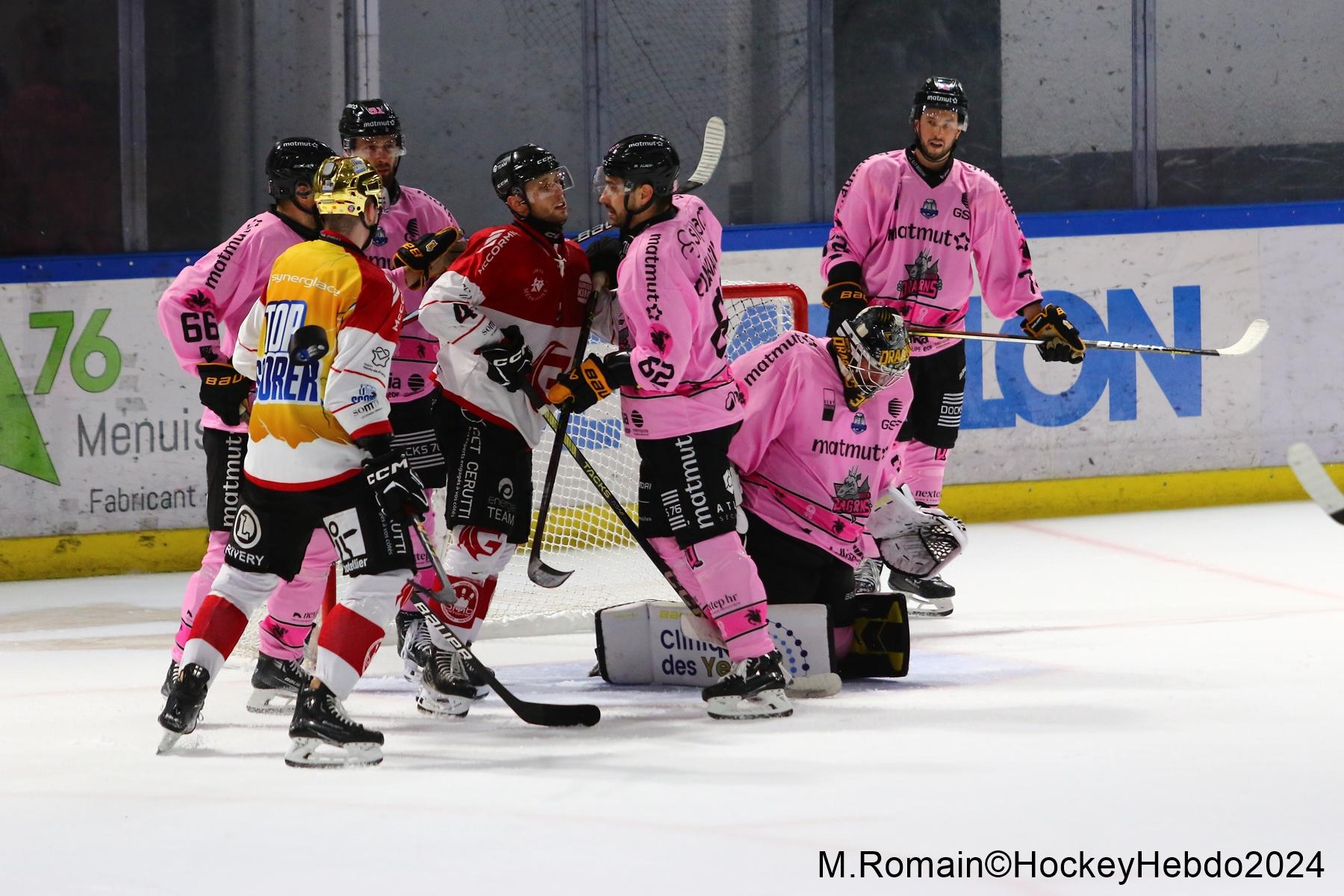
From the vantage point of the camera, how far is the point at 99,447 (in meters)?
5.62

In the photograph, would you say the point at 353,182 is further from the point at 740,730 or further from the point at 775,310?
the point at 775,310

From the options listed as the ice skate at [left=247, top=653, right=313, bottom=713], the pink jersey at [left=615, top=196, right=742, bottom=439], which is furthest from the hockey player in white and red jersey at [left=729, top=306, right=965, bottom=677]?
the ice skate at [left=247, top=653, right=313, bottom=713]

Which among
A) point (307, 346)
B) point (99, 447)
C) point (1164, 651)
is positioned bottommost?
point (1164, 651)

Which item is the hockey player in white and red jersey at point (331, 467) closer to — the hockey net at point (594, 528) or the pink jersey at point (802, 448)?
the pink jersey at point (802, 448)

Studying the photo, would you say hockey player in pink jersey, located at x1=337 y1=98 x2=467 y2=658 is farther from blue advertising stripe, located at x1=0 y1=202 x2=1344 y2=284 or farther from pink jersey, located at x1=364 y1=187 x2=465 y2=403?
blue advertising stripe, located at x1=0 y1=202 x2=1344 y2=284

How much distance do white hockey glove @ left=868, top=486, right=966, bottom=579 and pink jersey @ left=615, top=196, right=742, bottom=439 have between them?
0.81m

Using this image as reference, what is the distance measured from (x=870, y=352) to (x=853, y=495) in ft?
1.11

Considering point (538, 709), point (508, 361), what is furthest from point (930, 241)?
point (538, 709)

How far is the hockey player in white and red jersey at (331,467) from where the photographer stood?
3311 millimetres

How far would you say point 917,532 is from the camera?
179 inches

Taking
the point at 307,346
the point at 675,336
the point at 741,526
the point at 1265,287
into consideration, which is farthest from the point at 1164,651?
the point at 1265,287

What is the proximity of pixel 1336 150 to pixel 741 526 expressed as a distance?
4010 mm

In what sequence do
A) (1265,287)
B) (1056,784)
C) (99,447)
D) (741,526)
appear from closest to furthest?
(1056,784) < (741,526) < (99,447) < (1265,287)

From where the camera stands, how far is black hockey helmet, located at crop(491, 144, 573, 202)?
385 centimetres
